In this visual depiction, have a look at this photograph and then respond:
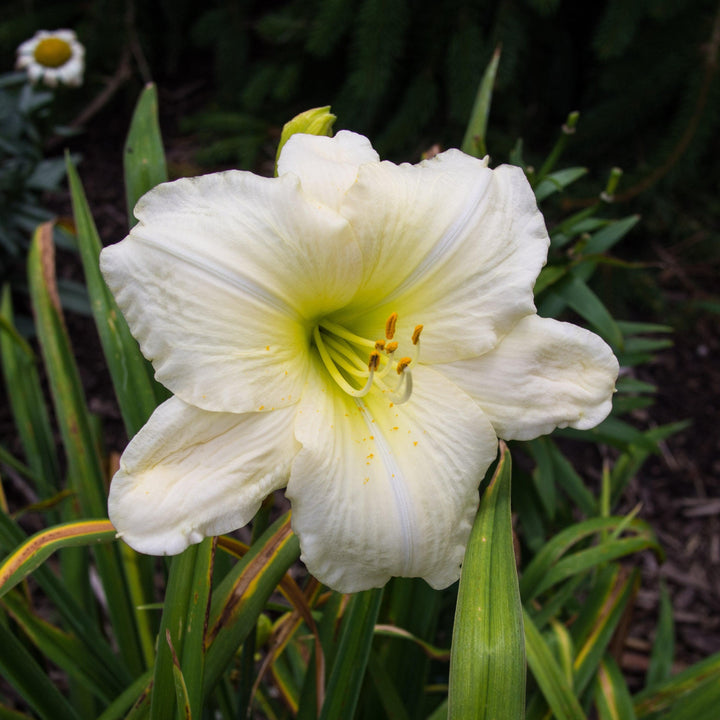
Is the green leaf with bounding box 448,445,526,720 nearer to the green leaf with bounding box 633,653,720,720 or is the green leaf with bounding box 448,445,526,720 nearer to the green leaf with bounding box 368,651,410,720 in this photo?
the green leaf with bounding box 368,651,410,720

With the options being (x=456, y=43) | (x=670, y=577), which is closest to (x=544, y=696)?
(x=670, y=577)

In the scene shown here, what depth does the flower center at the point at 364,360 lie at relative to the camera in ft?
2.64

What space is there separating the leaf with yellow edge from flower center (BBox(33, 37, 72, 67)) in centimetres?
182

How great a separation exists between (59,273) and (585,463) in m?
1.89

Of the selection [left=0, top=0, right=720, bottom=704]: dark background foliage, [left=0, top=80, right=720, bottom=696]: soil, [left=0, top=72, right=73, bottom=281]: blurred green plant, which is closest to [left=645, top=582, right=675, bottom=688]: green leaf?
[left=0, top=80, right=720, bottom=696]: soil

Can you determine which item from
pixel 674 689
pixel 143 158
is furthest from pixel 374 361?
pixel 674 689

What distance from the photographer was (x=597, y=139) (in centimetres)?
235

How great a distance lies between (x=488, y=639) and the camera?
28.8 inches

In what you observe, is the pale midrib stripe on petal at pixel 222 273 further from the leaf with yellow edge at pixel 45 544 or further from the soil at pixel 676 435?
the soil at pixel 676 435

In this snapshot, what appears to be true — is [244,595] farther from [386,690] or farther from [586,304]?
[586,304]

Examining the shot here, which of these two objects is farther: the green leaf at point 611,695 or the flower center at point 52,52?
the flower center at point 52,52

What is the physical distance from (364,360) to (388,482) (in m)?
0.19

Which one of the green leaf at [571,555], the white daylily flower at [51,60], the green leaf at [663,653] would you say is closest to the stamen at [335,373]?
the green leaf at [571,555]

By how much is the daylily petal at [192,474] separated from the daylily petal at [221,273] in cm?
3
